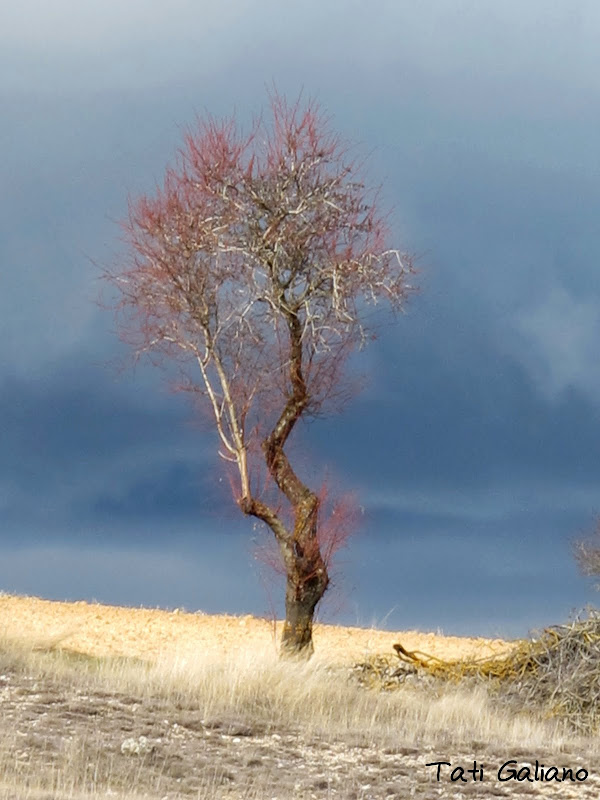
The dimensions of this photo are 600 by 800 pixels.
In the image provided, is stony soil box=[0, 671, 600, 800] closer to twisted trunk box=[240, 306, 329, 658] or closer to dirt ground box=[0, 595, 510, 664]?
twisted trunk box=[240, 306, 329, 658]

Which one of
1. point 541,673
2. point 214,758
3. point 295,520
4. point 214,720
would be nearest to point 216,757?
point 214,758

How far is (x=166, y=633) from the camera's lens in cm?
2280

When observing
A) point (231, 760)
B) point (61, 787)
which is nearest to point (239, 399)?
point (231, 760)

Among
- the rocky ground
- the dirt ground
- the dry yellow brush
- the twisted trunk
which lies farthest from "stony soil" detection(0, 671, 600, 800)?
the dirt ground

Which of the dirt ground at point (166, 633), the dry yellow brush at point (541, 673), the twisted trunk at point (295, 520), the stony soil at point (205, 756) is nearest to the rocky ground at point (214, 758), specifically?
the stony soil at point (205, 756)

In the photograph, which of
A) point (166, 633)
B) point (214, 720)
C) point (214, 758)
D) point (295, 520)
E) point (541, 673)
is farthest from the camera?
point (166, 633)

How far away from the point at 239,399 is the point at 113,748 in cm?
719

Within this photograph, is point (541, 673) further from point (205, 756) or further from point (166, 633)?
point (166, 633)

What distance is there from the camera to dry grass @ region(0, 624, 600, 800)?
26.1ft

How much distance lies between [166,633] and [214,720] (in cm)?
1300

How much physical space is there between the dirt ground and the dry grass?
555 cm

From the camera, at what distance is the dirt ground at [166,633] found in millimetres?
19750

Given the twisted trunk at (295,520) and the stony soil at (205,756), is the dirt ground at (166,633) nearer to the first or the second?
the twisted trunk at (295,520)

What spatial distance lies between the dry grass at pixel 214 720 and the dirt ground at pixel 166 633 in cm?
555
